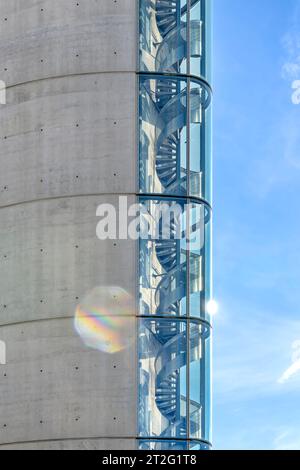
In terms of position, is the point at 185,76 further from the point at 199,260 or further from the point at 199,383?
the point at 199,383

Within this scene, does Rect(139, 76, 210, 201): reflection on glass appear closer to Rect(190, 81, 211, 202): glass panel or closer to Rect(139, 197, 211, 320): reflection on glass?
Rect(190, 81, 211, 202): glass panel

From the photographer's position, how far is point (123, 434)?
1245 inches

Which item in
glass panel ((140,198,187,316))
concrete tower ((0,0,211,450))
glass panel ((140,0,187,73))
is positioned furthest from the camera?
glass panel ((140,0,187,73))

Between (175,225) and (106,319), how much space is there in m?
2.79

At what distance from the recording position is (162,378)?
32.1 meters

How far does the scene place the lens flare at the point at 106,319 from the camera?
32062mm

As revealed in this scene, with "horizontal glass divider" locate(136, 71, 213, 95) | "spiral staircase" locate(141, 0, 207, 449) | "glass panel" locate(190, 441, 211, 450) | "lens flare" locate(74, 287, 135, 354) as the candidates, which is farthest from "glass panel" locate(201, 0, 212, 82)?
"glass panel" locate(190, 441, 211, 450)

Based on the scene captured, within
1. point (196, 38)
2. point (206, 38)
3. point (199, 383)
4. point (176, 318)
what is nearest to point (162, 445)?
point (199, 383)

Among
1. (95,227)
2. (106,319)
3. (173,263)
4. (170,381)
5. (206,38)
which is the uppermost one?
(206,38)

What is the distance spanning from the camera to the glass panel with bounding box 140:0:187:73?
33.7 m

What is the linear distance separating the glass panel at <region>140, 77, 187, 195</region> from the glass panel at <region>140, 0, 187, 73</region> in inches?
15.6

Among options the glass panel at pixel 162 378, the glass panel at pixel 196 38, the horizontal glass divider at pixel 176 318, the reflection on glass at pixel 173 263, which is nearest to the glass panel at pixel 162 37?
the glass panel at pixel 196 38

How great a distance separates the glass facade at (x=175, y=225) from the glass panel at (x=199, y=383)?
0.02 meters
